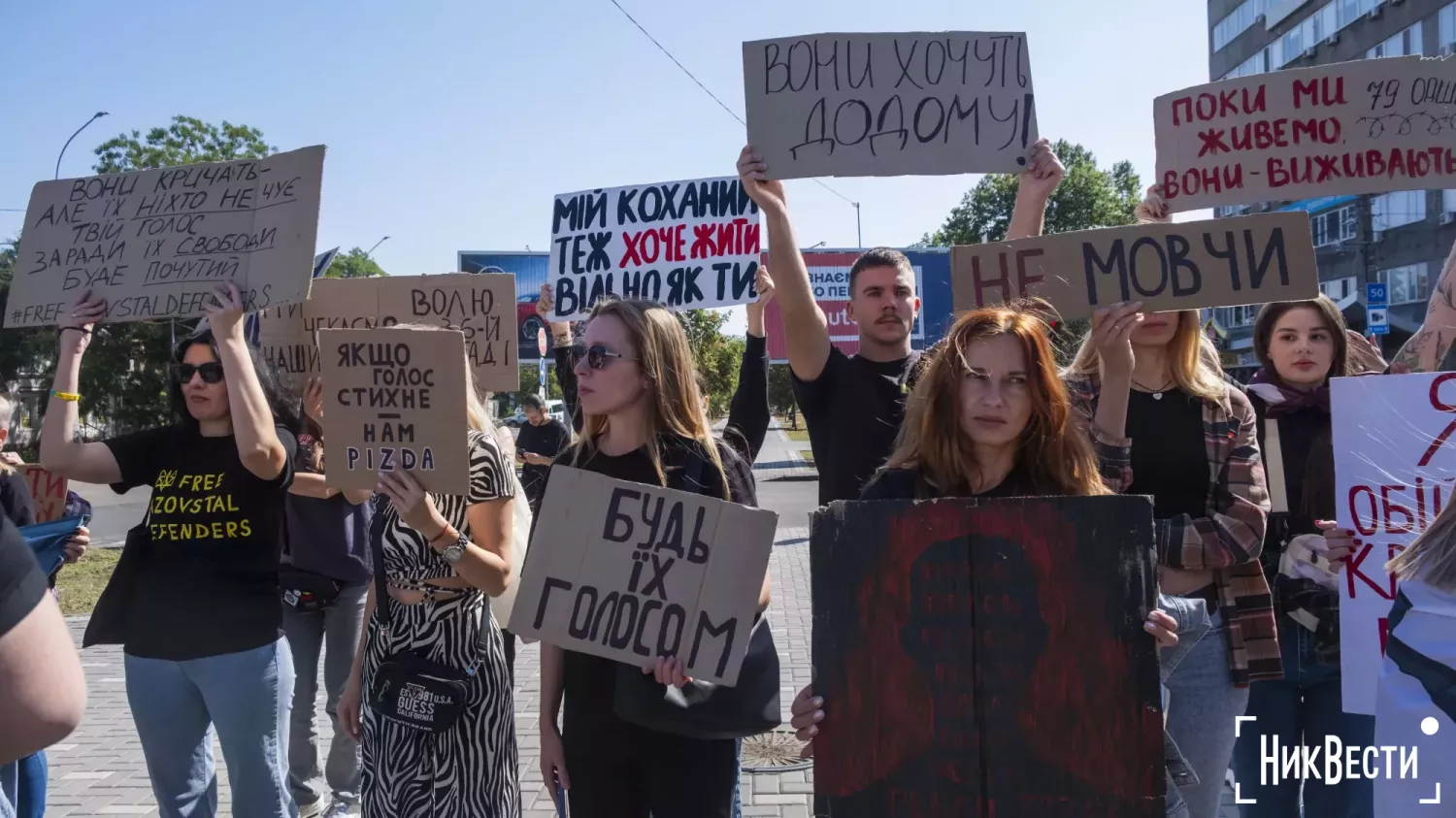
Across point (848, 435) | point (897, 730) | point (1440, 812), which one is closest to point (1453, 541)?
point (1440, 812)

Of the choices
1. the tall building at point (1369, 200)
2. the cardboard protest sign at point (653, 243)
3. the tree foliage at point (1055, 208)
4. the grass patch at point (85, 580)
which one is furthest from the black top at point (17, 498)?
the tree foliage at point (1055, 208)

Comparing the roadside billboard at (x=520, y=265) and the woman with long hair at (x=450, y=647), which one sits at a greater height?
the roadside billboard at (x=520, y=265)

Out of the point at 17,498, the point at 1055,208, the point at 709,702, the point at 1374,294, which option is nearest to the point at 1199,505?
the point at 709,702

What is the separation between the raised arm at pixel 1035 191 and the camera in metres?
3.33

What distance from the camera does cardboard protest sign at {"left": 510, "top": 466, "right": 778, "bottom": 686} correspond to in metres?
2.29

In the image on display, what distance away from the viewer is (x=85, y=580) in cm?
1098

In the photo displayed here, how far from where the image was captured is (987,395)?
228 cm

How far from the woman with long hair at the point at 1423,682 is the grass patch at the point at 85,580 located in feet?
29.6

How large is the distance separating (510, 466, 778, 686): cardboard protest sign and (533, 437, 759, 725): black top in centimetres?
36

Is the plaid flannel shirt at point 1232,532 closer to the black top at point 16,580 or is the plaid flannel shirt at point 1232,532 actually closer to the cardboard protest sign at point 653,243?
the black top at point 16,580

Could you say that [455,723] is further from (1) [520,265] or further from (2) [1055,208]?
(2) [1055,208]

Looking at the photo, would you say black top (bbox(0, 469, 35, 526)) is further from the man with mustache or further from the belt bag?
the man with mustache

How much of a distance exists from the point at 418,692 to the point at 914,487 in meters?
1.55

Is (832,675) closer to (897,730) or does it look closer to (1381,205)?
(897,730)
